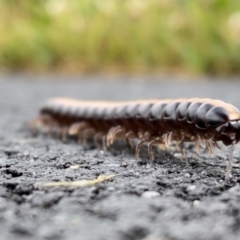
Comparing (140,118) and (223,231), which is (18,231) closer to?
(223,231)

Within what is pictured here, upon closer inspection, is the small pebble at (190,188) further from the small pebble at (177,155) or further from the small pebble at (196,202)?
the small pebble at (177,155)

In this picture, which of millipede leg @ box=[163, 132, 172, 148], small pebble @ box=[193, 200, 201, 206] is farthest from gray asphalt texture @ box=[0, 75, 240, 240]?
millipede leg @ box=[163, 132, 172, 148]

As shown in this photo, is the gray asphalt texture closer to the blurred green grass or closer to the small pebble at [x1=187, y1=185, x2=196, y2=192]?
the small pebble at [x1=187, y1=185, x2=196, y2=192]

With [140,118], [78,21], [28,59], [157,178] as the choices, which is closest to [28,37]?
[28,59]

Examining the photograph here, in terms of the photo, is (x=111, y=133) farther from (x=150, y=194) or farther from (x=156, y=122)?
(x=150, y=194)

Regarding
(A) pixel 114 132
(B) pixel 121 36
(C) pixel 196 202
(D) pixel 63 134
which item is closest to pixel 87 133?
(D) pixel 63 134
